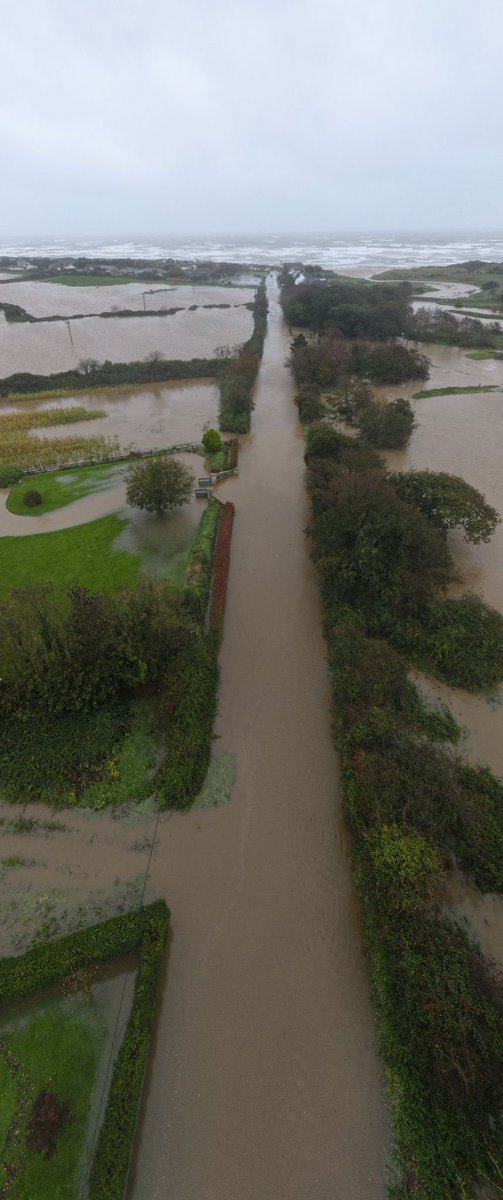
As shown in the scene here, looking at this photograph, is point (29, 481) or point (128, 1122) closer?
point (128, 1122)

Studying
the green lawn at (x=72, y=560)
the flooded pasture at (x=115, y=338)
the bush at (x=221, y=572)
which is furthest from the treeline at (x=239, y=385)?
the green lawn at (x=72, y=560)

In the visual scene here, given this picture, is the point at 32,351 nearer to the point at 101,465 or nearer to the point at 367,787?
the point at 101,465

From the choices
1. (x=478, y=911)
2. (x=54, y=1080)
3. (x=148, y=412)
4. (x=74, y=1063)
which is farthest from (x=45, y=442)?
(x=478, y=911)

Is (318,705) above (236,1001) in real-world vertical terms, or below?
above

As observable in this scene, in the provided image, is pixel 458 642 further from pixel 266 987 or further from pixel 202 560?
pixel 266 987

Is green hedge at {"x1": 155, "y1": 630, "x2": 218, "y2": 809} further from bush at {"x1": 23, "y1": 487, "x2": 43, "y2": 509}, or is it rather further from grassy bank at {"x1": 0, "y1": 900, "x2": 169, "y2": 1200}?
bush at {"x1": 23, "y1": 487, "x2": 43, "y2": 509}

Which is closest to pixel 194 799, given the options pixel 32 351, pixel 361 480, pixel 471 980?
pixel 471 980

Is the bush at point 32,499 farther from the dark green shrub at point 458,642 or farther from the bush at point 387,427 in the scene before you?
the bush at point 387,427

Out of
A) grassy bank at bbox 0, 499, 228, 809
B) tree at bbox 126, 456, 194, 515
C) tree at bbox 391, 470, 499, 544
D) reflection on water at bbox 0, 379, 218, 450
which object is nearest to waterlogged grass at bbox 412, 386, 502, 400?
reflection on water at bbox 0, 379, 218, 450
